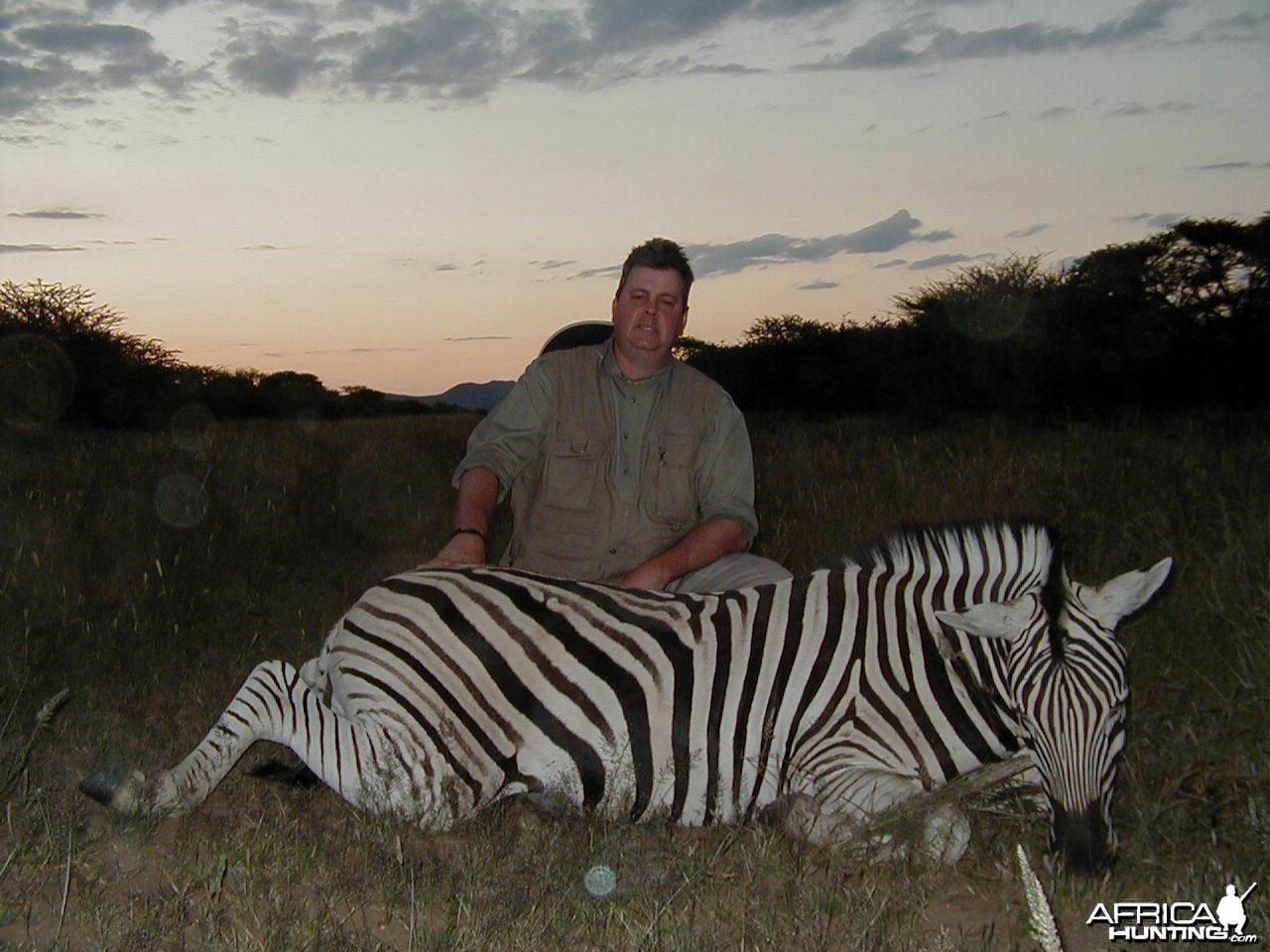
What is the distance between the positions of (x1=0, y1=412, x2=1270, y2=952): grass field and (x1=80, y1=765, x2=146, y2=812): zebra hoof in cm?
7

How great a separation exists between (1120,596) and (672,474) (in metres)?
2.00

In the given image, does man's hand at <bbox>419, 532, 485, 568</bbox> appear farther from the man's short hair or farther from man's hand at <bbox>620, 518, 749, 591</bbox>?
the man's short hair

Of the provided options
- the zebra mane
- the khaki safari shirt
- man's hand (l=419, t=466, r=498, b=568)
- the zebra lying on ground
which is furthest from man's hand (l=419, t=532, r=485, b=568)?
the zebra mane

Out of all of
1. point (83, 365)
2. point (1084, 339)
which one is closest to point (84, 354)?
point (83, 365)

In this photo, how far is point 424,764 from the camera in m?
2.94

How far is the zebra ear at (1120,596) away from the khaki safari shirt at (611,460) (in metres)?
1.77

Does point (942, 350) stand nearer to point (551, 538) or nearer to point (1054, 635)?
point (551, 538)

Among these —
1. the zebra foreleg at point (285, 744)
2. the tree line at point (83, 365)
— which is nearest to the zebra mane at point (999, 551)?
the zebra foreleg at point (285, 744)

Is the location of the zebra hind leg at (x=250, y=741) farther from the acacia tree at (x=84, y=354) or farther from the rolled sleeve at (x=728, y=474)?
the acacia tree at (x=84, y=354)

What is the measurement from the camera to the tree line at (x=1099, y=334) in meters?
12.9

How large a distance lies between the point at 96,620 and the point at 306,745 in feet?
7.32

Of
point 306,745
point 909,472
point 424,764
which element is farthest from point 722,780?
point 909,472

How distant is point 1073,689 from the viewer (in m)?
2.58

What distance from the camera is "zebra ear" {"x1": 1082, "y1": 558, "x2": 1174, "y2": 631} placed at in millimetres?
2689
